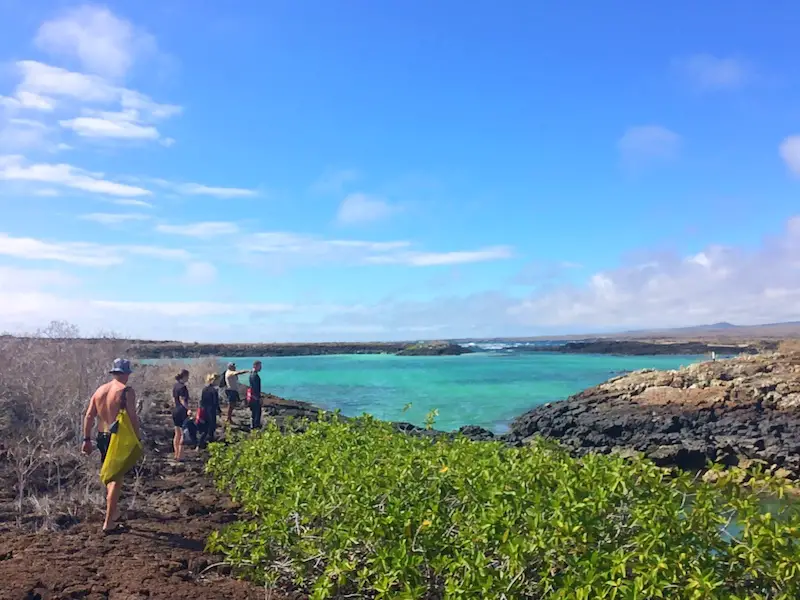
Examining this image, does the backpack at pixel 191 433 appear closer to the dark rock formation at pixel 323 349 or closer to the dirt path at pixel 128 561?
the dirt path at pixel 128 561

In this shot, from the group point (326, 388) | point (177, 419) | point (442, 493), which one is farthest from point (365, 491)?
point (326, 388)

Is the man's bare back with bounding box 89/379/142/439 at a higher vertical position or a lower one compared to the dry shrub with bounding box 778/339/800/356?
higher

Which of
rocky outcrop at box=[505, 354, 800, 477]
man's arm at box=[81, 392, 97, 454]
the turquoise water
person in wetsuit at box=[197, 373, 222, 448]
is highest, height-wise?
man's arm at box=[81, 392, 97, 454]

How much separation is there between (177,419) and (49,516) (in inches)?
179

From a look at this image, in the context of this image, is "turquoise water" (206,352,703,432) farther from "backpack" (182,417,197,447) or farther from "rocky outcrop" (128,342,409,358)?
"rocky outcrop" (128,342,409,358)

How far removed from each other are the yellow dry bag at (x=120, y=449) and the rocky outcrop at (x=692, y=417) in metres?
10.2

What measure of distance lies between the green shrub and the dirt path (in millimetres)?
300

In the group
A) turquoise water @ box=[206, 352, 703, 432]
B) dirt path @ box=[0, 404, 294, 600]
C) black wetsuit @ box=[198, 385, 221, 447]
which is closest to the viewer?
dirt path @ box=[0, 404, 294, 600]

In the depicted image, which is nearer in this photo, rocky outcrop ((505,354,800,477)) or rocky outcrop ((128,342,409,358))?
rocky outcrop ((505,354,800,477))

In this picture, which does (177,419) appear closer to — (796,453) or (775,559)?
(775,559)

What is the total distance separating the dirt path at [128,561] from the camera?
15.4 ft

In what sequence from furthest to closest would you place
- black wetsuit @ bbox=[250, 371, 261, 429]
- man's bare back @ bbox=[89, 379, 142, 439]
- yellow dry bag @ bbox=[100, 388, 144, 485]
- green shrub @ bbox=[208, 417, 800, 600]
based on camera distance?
black wetsuit @ bbox=[250, 371, 261, 429] → man's bare back @ bbox=[89, 379, 142, 439] → yellow dry bag @ bbox=[100, 388, 144, 485] → green shrub @ bbox=[208, 417, 800, 600]

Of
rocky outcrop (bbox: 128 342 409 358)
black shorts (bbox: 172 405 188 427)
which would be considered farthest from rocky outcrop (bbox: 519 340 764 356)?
black shorts (bbox: 172 405 188 427)

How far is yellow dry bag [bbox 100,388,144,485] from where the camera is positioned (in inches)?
236
